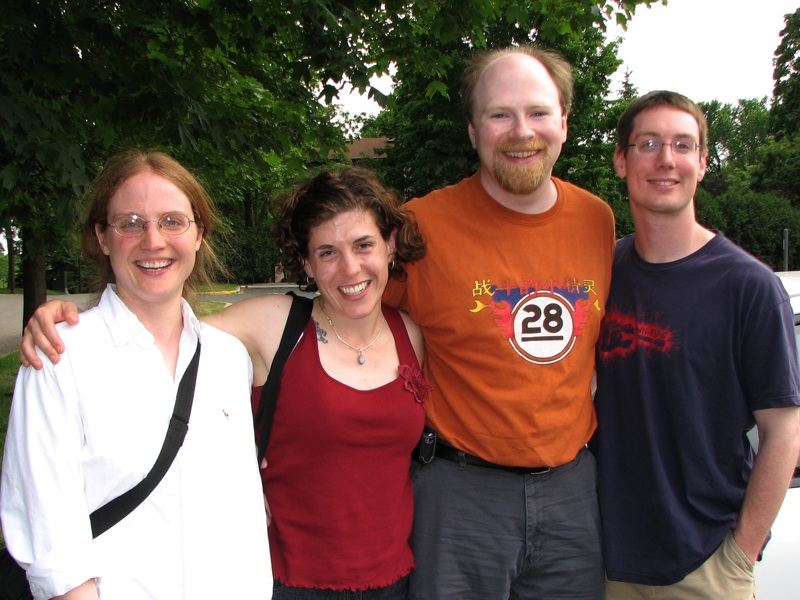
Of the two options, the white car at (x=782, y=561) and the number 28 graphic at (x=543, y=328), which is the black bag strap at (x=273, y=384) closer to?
the number 28 graphic at (x=543, y=328)

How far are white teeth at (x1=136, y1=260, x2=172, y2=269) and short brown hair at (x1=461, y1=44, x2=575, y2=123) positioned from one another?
1.37 m

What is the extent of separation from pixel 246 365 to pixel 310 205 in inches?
23.7

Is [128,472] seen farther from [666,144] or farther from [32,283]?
[32,283]

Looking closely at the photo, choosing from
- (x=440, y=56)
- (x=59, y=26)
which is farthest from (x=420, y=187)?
(x=59, y=26)

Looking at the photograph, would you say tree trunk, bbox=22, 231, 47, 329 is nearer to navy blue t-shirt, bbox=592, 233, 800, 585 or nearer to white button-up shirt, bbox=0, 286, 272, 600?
white button-up shirt, bbox=0, 286, 272, 600

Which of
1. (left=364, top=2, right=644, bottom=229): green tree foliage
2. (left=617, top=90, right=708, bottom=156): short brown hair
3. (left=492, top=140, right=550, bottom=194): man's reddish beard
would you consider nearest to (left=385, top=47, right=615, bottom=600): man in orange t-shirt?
(left=492, top=140, right=550, bottom=194): man's reddish beard

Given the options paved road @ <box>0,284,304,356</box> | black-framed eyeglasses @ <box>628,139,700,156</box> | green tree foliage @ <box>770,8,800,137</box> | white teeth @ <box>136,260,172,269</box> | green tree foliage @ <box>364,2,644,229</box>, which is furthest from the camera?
green tree foliage @ <box>770,8,800,137</box>

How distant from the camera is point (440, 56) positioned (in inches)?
233

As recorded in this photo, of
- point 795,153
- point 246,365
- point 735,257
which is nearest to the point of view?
point 246,365

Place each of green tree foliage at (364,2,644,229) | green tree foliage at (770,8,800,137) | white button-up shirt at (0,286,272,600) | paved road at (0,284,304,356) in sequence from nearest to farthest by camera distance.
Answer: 1. white button-up shirt at (0,286,272,600)
2. paved road at (0,284,304,356)
3. green tree foliage at (364,2,644,229)
4. green tree foliage at (770,8,800,137)

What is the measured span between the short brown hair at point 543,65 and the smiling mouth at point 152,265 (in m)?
1.37

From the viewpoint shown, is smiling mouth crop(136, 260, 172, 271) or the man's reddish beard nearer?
smiling mouth crop(136, 260, 172, 271)

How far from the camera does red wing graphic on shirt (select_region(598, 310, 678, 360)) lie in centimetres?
212

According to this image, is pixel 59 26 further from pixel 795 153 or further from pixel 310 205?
pixel 795 153
